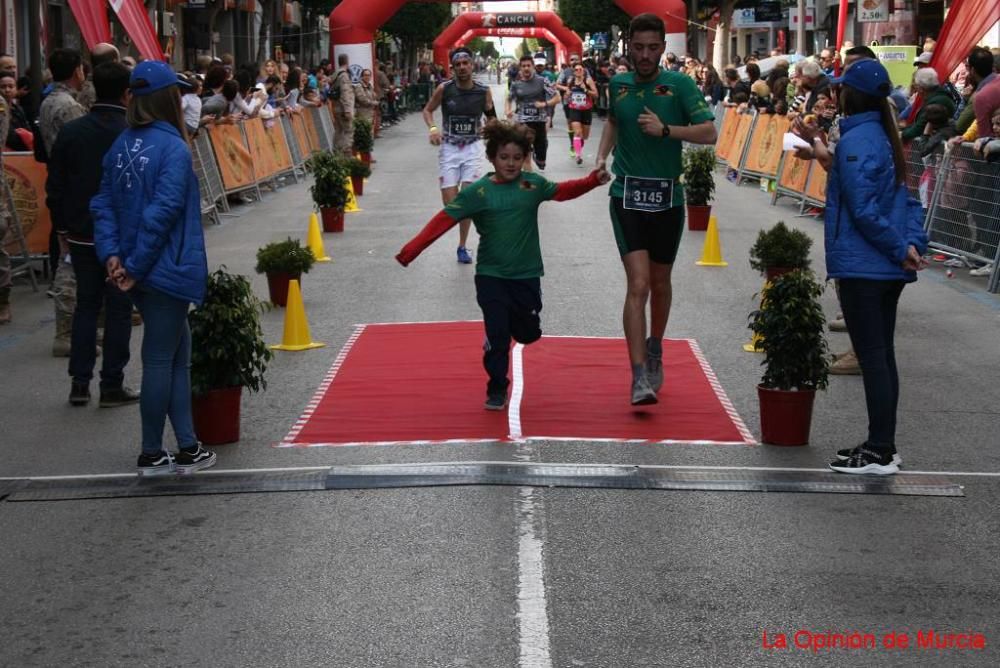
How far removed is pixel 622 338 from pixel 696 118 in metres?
2.89

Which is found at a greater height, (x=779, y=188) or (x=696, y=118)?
(x=696, y=118)

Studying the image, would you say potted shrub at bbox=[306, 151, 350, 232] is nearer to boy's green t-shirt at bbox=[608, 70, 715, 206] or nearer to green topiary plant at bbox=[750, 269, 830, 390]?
boy's green t-shirt at bbox=[608, 70, 715, 206]

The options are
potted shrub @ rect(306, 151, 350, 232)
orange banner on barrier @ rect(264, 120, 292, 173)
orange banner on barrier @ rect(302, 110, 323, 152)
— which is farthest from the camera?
orange banner on barrier @ rect(302, 110, 323, 152)

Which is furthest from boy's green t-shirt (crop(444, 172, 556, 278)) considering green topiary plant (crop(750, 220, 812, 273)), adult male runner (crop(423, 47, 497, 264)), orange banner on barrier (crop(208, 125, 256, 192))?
orange banner on barrier (crop(208, 125, 256, 192))

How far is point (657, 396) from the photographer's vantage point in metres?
8.98

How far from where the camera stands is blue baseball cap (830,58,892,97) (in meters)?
7.15

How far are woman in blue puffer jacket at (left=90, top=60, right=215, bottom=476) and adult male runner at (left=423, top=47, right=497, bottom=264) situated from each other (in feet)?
24.8

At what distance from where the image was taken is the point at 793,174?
21.1 metres

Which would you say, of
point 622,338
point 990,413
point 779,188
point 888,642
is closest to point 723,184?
point 779,188

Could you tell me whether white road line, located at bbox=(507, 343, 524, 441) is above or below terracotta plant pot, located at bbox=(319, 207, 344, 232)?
above

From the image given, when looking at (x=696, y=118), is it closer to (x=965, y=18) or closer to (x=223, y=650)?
(x=223, y=650)

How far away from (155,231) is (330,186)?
11.0m

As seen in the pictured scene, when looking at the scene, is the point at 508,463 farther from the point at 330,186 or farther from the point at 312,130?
the point at 312,130

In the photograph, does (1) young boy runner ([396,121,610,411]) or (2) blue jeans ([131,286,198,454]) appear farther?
(1) young boy runner ([396,121,610,411])
